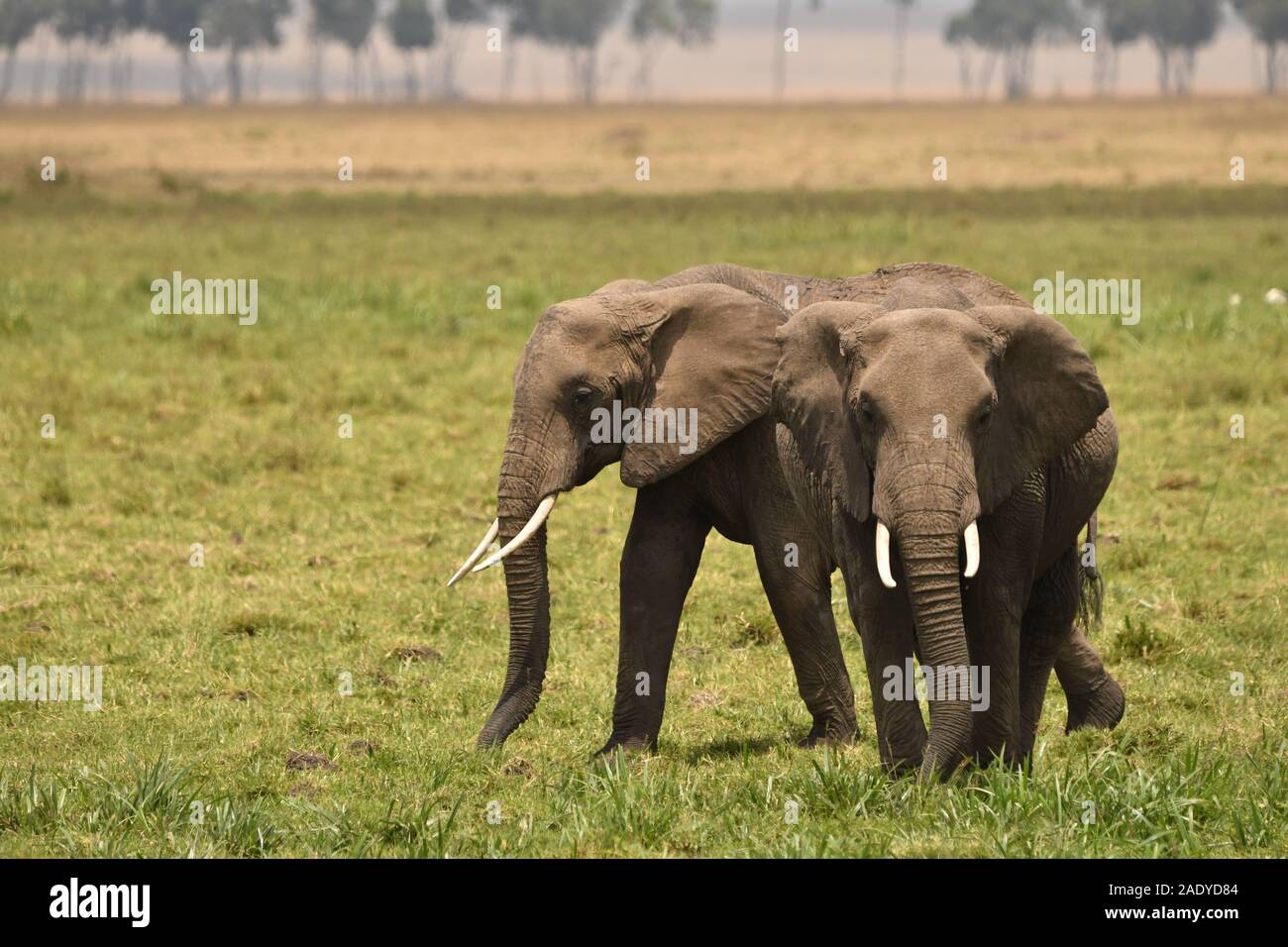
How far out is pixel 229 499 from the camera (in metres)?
14.1

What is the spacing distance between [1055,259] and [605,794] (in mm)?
20179

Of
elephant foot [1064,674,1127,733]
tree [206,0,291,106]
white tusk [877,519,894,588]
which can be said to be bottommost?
elephant foot [1064,674,1127,733]

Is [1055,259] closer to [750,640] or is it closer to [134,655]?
[750,640]

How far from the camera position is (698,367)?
8.73 metres

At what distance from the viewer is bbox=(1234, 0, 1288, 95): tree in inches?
5251

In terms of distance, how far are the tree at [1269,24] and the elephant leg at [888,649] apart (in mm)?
133571

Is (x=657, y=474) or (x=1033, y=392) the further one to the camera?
(x=657, y=474)

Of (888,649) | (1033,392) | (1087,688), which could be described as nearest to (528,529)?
(888,649)

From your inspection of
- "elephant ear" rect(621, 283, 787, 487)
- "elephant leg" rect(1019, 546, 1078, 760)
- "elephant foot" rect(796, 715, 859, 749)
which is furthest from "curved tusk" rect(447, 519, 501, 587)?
"elephant leg" rect(1019, 546, 1078, 760)

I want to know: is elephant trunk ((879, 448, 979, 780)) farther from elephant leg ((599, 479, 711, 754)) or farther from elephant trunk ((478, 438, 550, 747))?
elephant trunk ((478, 438, 550, 747))

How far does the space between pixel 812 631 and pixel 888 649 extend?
172 cm

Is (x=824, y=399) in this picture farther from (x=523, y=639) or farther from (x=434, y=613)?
(x=434, y=613)

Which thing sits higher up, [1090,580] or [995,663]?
[995,663]

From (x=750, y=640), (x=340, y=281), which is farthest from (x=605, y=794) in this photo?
(x=340, y=281)
